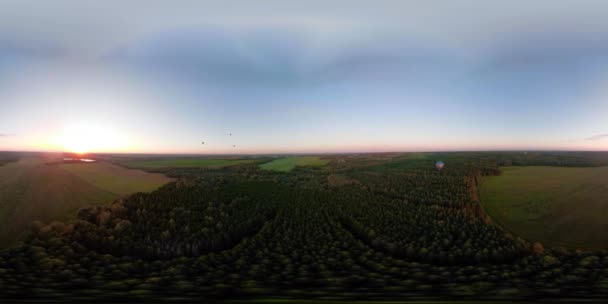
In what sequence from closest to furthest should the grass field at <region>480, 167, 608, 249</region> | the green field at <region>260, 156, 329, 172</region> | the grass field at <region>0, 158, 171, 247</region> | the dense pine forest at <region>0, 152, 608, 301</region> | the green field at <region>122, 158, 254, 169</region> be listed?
the dense pine forest at <region>0, 152, 608, 301</region> < the grass field at <region>0, 158, 171, 247</region> < the grass field at <region>480, 167, 608, 249</region> < the green field at <region>122, 158, 254, 169</region> < the green field at <region>260, 156, 329, 172</region>

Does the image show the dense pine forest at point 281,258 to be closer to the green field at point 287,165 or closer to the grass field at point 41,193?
the grass field at point 41,193

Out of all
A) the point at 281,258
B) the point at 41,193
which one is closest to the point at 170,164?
the point at 41,193

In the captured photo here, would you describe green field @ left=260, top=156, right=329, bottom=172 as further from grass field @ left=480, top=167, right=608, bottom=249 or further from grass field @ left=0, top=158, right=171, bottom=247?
grass field @ left=0, top=158, right=171, bottom=247

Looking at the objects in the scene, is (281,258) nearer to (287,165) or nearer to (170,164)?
(170,164)

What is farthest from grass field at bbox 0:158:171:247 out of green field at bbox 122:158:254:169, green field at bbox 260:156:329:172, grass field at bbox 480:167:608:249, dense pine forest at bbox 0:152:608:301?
green field at bbox 260:156:329:172

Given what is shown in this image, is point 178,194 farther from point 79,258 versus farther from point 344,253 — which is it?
point 344,253

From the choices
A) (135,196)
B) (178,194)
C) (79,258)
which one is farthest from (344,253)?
(178,194)

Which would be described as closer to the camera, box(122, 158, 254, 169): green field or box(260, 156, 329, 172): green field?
box(122, 158, 254, 169): green field
